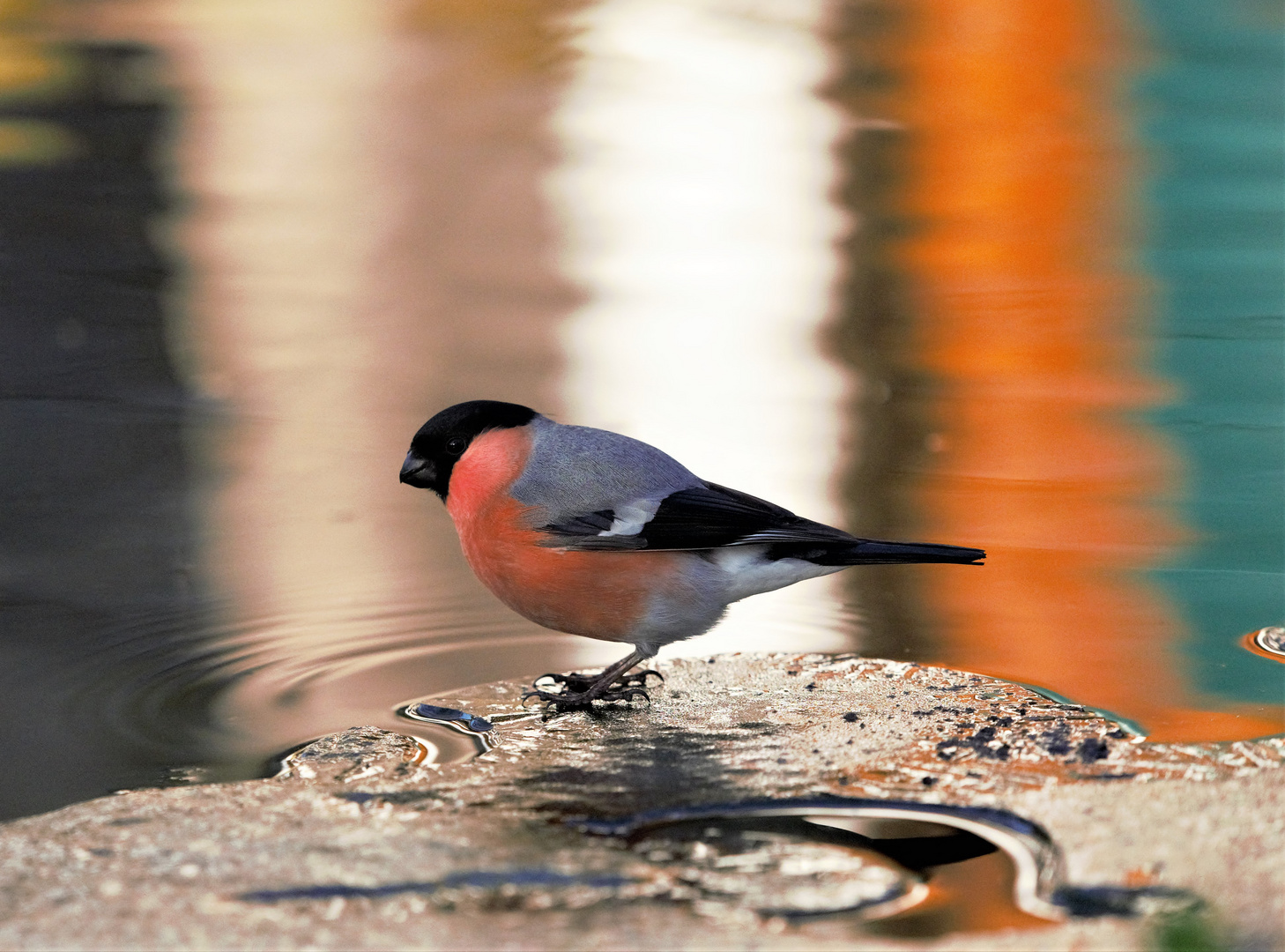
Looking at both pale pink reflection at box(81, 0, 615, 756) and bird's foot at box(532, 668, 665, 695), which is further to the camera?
pale pink reflection at box(81, 0, 615, 756)

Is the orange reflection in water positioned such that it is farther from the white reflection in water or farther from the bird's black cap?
the bird's black cap

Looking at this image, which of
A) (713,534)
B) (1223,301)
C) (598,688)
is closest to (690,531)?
(713,534)

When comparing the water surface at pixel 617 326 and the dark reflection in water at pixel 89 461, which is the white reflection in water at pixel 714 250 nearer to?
the water surface at pixel 617 326

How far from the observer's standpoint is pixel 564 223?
30.5 ft

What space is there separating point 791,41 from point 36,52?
594 cm

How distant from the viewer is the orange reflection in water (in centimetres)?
415

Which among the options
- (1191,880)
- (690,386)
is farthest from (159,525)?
(1191,880)

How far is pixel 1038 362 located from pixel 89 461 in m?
4.27

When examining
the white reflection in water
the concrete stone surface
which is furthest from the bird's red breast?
the white reflection in water

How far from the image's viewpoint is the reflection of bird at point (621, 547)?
12.3 feet

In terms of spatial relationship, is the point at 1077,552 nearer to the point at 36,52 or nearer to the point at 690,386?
the point at 690,386

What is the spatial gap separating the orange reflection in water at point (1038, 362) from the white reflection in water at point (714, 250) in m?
0.51

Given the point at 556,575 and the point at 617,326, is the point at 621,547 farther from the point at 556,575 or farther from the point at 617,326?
the point at 617,326

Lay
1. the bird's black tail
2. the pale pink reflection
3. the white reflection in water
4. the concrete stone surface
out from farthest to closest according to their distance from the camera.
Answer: the white reflection in water, the pale pink reflection, the bird's black tail, the concrete stone surface
